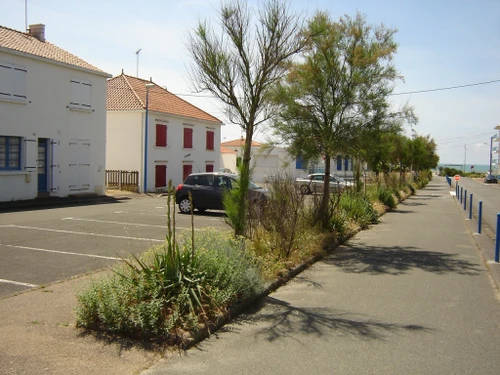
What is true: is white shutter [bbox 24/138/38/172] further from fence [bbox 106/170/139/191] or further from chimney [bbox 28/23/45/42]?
fence [bbox 106/170/139/191]

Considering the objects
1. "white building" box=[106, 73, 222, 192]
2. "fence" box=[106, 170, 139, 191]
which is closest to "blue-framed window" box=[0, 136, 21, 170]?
"white building" box=[106, 73, 222, 192]

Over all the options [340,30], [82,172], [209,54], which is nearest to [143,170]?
[82,172]

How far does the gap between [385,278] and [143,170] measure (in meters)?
22.4

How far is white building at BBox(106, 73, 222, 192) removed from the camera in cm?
2997

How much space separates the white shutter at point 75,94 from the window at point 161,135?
7.62 metres

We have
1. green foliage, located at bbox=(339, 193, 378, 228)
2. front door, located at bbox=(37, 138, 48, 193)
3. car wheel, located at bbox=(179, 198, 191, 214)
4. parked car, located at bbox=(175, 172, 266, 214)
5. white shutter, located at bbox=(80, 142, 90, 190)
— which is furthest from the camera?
white shutter, located at bbox=(80, 142, 90, 190)

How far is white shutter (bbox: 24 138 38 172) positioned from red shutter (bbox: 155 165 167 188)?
1006 centimetres

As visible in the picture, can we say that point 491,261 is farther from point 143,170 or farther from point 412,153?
point 412,153

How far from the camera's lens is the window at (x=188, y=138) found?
111 feet

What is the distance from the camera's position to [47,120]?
858 inches

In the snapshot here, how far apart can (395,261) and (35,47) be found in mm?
18455

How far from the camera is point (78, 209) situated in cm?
1908

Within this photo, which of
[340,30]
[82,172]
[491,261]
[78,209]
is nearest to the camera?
[491,261]

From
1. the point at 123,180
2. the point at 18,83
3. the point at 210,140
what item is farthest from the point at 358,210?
the point at 210,140
